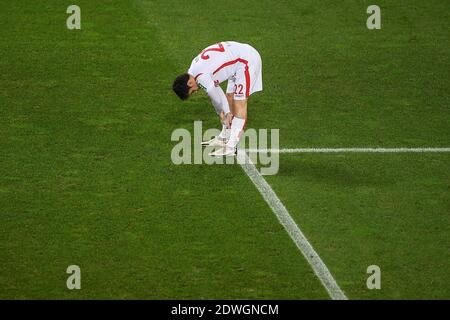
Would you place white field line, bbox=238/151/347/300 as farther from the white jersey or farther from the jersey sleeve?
the white jersey

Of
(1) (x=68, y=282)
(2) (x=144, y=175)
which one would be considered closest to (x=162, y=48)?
(2) (x=144, y=175)

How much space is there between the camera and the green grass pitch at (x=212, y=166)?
380 inches

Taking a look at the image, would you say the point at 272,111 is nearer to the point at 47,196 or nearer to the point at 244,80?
the point at 244,80

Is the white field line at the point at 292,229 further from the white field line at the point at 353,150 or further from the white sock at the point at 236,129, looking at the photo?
the white field line at the point at 353,150

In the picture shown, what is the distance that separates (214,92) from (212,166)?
918mm

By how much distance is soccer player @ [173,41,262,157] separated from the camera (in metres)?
12.0

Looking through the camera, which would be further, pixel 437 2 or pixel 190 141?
pixel 437 2

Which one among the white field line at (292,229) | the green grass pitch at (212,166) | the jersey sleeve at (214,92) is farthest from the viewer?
the jersey sleeve at (214,92)

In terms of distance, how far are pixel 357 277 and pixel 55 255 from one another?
3042mm

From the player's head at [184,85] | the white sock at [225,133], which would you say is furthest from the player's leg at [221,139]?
the player's head at [184,85]

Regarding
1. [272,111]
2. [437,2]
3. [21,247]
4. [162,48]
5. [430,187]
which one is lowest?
[21,247]

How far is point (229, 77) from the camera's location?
1237cm

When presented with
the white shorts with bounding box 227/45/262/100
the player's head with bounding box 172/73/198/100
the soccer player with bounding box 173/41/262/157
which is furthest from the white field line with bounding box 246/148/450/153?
the player's head with bounding box 172/73/198/100
